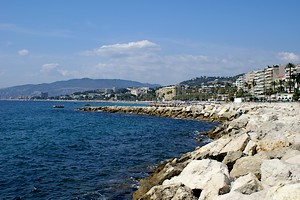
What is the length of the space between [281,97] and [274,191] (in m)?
89.4

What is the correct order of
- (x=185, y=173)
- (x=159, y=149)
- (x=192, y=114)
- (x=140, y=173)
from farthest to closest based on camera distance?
(x=192, y=114) < (x=159, y=149) < (x=140, y=173) < (x=185, y=173)

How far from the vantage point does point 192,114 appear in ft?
189

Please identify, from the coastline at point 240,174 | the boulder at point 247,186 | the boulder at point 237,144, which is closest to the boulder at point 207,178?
the coastline at point 240,174

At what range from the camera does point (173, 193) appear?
31.2 ft

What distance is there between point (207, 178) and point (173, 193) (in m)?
1.07

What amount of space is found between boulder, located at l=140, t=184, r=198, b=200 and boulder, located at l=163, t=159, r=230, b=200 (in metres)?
0.32

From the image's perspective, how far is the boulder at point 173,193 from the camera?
30.7 ft

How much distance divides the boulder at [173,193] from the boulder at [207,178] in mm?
320

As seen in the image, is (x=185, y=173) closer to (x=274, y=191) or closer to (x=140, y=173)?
(x=274, y=191)

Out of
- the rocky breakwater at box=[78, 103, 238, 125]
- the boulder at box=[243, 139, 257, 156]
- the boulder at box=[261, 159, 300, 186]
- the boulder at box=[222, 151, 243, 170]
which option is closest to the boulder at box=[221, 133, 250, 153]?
the boulder at box=[243, 139, 257, 156]

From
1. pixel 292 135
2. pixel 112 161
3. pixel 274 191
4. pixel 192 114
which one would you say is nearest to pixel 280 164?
pixel 274 191

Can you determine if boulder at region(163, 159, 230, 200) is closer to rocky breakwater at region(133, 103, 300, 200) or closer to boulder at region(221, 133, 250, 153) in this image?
rocky breakwater at region(133, 103, 300, 200)

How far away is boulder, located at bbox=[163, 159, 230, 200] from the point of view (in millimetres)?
8922

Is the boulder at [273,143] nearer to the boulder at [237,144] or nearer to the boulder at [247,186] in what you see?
the boulder at [237,144]
